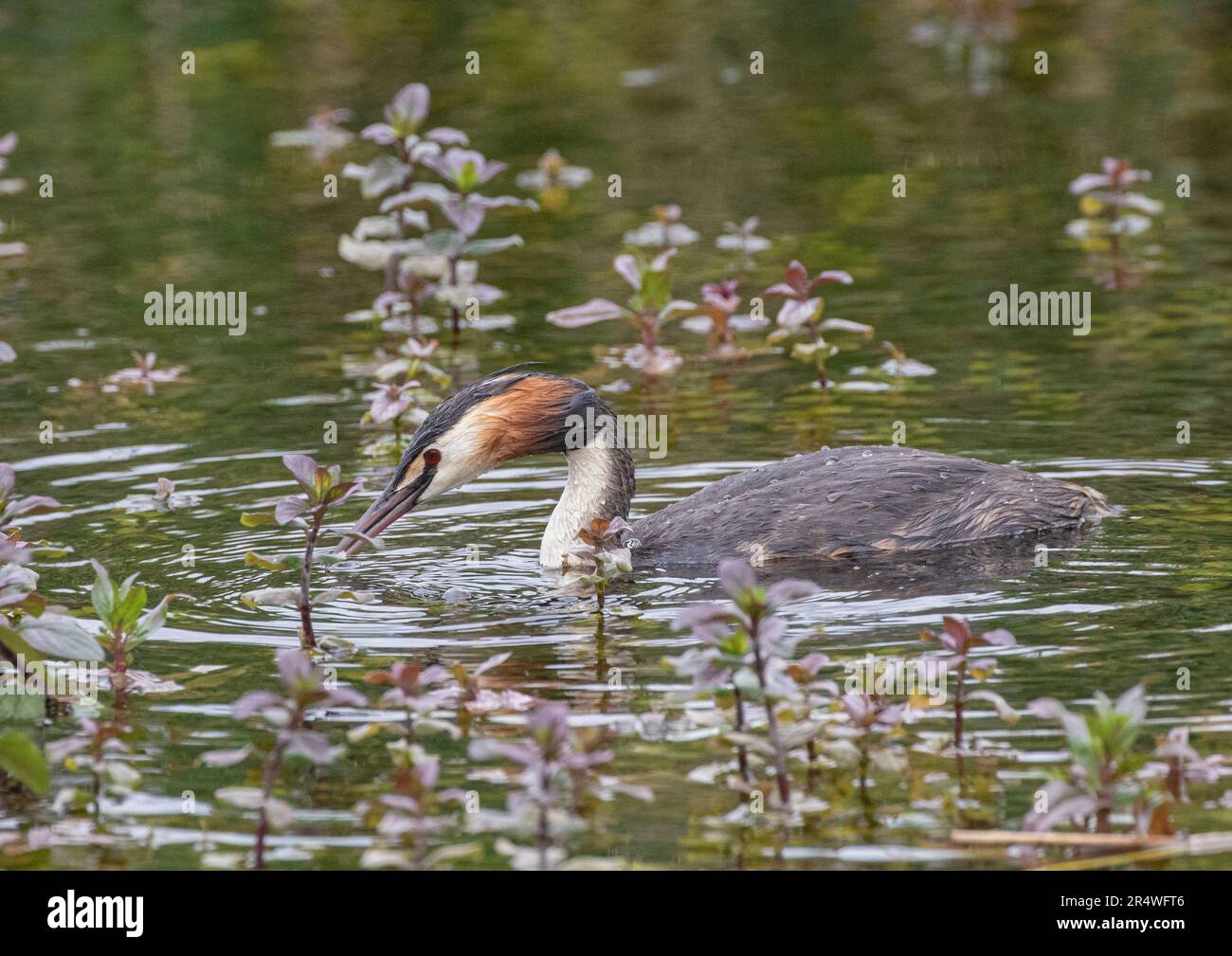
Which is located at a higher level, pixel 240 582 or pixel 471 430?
pixel 471 430

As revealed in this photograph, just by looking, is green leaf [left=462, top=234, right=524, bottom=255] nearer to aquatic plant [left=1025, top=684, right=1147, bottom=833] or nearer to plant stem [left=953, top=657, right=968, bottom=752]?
plant stem [left=953, top=657, right=968, bottom=752]

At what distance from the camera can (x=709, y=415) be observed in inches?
434

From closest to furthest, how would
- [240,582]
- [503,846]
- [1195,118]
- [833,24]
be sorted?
[503,846]
[240,582]
[1195,118]
[833,24]

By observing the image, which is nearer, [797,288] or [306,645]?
[306,645]

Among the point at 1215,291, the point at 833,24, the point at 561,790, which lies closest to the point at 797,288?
the point at 1215,291

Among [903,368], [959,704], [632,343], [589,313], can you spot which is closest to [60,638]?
[959,704]

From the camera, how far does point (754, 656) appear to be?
584cm

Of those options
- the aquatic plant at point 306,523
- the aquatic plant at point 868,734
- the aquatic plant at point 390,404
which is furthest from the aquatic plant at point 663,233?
the aquatic plant at point 868,734

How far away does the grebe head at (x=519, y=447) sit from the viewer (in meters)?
8.74

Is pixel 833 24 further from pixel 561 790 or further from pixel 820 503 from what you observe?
pixel 561 790

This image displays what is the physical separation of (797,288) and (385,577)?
337cm

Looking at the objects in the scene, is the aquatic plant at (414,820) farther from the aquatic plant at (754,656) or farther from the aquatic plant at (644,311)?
the aquatic plant at (644,311)

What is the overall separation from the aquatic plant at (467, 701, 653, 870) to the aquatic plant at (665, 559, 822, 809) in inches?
15.1

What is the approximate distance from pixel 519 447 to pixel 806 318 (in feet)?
8.23
